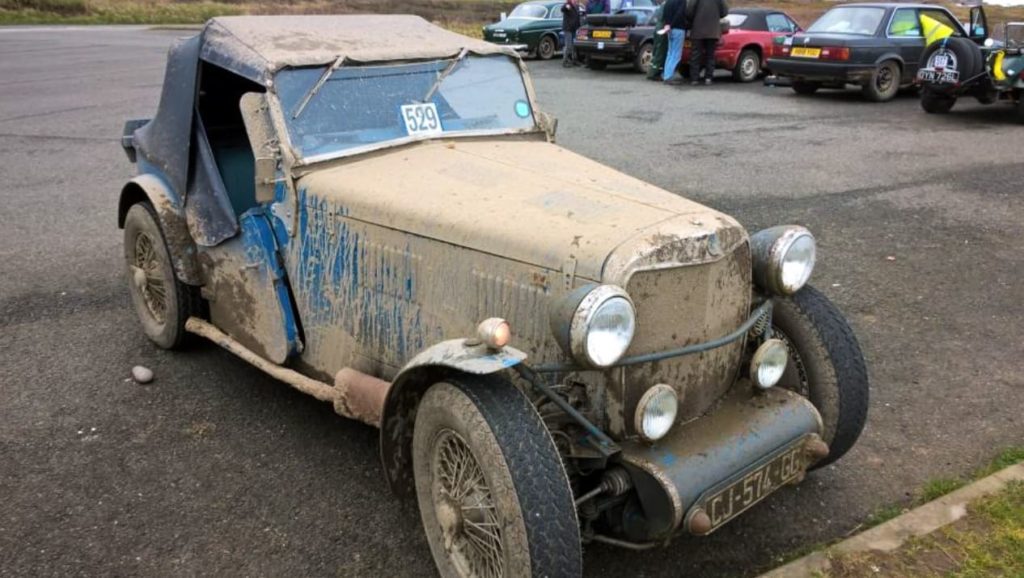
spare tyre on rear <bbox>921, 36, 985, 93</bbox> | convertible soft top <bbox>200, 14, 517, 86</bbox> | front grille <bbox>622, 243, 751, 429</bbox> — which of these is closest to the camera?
front grille <bbox>622, 243, 751, 429</bbox>

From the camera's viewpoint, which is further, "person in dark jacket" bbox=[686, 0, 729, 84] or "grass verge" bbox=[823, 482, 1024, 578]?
"person in dark jacket" bbox=[686, 0, 729, 84]

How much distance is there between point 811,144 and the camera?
10.6 meters

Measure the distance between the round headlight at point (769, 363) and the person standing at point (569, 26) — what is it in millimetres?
16657

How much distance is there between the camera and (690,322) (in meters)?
2.95

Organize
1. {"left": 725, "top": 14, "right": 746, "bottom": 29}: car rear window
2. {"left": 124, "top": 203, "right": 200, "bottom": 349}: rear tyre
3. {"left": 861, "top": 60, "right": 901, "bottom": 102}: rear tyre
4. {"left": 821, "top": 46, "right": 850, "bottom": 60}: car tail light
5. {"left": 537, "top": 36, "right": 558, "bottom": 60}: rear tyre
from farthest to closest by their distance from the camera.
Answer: {"left": 537, "top": 36, "right": 558, "bottom": 60}: rear tyre < {"left": 725, "top": 14, "right": 746, "bottom": 29}: car rear window < {"left": 861, "top": 60, "right": 901, "bottom": 102}: rear tyre < {"left": 821, "top": 46, "right": 850, "bottom": 60}: car tail light < {"left": 124, "top": 203, "right": 200, "bottom": 349}: rear tyre

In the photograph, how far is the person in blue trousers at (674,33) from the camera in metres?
15.5

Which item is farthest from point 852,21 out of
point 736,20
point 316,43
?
point 316,43

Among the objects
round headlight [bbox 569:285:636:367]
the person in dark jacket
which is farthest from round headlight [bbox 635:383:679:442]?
the person in dark jacket

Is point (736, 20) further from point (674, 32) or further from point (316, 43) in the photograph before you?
point (316, 43)

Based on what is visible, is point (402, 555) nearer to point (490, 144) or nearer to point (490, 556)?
point (490, 556)

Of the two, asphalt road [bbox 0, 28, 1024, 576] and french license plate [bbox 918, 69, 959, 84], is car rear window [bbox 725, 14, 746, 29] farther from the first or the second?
asphalt road [bbox 0, 28, 1024, 576]

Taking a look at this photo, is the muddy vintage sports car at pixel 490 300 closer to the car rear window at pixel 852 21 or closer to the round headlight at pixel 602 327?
the round headlight at pixel 602 327

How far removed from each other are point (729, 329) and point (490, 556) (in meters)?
1.21

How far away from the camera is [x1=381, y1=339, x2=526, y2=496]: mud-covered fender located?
2680 mm
